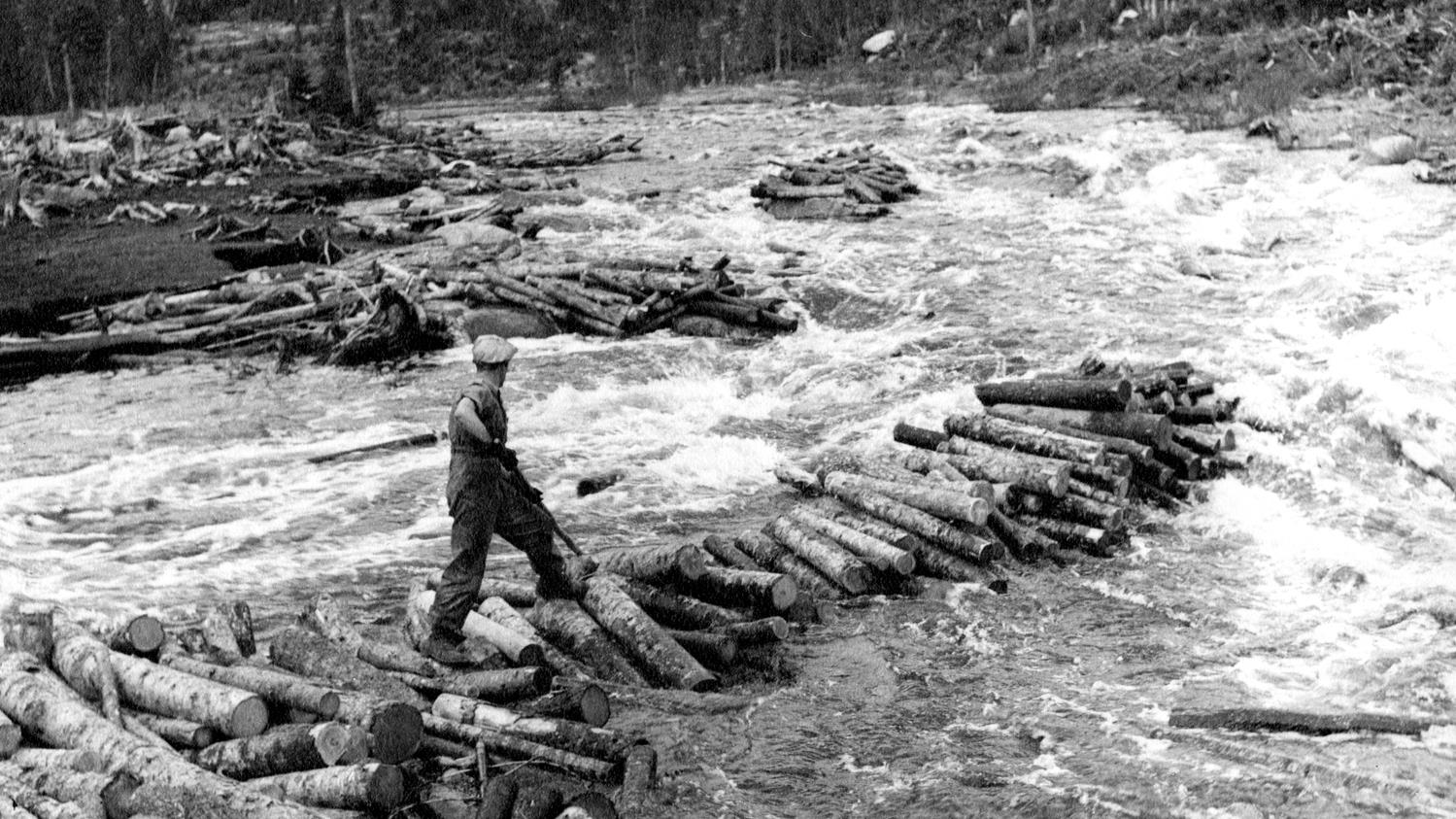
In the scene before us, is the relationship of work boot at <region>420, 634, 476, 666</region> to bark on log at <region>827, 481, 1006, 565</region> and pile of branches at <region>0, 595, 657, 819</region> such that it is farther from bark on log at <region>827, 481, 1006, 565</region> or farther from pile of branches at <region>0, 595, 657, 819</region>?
bark on log at <region>827, 481, 1006, 565</region>

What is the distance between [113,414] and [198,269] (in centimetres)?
978

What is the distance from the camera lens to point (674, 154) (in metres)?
42.7

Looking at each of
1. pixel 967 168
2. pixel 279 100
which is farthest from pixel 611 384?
pixel 279 100

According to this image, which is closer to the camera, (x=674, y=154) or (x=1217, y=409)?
(x=1217, y=409)

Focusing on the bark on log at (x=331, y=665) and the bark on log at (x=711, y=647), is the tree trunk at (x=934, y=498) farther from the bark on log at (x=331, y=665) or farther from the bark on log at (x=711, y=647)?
the bark on log at (x=331, y=665)

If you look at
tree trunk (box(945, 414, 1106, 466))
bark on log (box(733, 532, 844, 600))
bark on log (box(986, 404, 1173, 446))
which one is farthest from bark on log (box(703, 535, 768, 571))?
bark on log (box(986, 404, 1173, 446))

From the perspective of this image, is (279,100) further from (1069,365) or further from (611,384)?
(1069,365)

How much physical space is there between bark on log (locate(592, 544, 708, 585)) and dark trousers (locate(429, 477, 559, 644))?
1.20 m

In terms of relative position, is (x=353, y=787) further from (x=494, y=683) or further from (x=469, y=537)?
(x=469, y=537)

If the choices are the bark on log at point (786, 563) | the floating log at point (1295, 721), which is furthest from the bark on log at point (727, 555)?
the floating log at point (1295, 721)

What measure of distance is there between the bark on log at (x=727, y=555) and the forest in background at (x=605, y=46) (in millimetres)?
30978

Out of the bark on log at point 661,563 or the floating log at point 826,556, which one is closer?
the bark on log at point 661,563

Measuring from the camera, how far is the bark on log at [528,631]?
9.54 m

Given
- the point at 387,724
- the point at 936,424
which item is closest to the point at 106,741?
the point at 387,724
